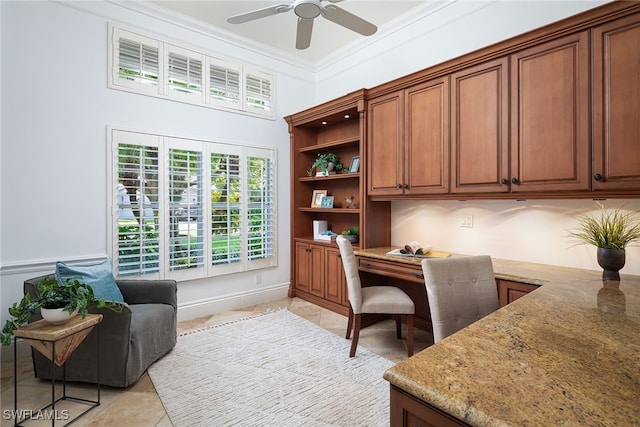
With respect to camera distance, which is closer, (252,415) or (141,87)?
(252,415)

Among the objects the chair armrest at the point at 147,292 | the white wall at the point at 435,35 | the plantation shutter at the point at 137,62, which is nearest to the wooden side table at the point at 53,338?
the chair armrest at the point at 147,292

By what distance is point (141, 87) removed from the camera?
3193mm

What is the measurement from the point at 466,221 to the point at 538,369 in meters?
2.31

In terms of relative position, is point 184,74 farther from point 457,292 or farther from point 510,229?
point 510,229

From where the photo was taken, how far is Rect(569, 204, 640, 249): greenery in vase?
76.2 inches

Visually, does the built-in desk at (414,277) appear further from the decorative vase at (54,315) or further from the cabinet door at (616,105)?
the decorative vase at (54,315)

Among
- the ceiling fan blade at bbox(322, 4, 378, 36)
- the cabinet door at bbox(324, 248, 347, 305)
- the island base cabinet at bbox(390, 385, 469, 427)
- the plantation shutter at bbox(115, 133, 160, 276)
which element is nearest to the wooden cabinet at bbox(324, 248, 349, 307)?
the cabinet door at bbox(324, 248, 347, 305)

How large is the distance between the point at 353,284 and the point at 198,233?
1904 mm

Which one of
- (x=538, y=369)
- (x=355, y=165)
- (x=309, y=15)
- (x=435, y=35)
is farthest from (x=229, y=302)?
(x=435, y=35)

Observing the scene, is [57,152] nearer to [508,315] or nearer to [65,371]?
[65,371]

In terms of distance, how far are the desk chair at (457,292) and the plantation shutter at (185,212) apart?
263 cm

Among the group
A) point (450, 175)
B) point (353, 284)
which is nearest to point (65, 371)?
point (353, 284)

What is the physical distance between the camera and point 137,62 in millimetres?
3176

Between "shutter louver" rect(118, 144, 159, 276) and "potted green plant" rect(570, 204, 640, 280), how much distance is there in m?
3.67
